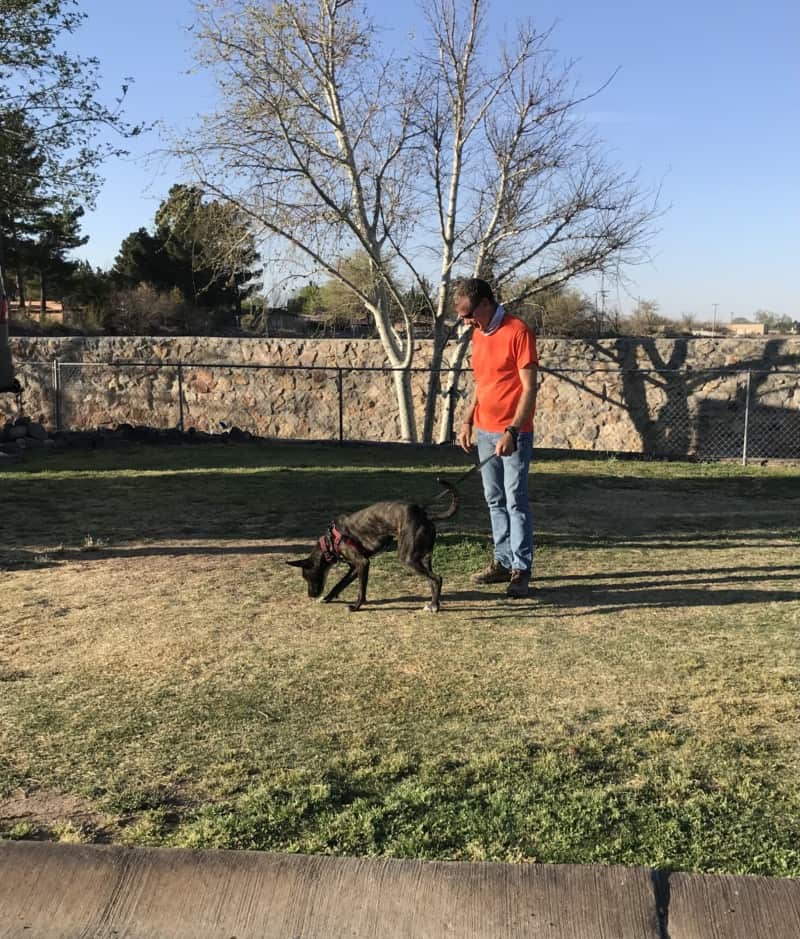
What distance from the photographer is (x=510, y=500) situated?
576 centimetres

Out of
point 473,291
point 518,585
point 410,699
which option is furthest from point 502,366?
point 410,699

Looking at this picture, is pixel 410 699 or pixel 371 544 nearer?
pixel 410 699

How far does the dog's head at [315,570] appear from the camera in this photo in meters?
5.70

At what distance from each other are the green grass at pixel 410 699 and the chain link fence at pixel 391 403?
834cm

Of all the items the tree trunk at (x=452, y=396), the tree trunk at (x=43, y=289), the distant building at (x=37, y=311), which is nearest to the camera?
the tree trunk at (x=452, y=396)

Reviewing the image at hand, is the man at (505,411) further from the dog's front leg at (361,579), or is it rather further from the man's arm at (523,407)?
the dog's front leg at (361,579)

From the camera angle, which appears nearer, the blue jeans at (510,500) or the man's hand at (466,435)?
the blue jeans at (510,500)

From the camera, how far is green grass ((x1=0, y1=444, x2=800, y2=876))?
2.76m

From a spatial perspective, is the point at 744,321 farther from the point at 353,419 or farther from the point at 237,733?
the point at 237,733

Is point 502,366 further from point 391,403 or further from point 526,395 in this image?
point 391,403

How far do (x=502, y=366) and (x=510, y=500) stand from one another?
2.81ft

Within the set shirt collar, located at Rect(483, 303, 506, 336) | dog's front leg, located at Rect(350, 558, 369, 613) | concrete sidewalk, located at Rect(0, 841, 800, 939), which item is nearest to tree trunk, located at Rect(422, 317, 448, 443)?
shirt collar, located at Rect(483, 303, 506, 336)

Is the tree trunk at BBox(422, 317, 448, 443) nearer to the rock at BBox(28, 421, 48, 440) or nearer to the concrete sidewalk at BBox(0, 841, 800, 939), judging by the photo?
the rock at BBox(28, 421, 48, 440)

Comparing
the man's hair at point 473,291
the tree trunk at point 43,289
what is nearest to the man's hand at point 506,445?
the man's hair at point 473,291
